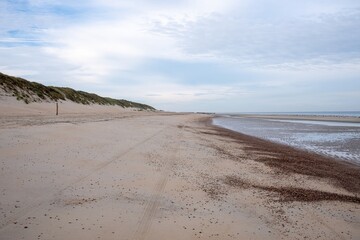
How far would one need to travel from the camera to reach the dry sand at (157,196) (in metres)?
4.62

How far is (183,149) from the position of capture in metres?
12.4

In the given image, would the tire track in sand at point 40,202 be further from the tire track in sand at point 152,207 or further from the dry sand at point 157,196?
the tire track in sand at point 152,207

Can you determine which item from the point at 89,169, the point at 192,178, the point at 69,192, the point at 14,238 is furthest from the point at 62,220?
the point at 192,178

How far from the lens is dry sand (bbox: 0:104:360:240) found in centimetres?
462

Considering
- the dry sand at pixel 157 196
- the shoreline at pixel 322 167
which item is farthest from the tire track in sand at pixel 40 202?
the shoreline at pixel 322 167

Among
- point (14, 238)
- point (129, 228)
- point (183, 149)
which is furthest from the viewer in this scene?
point (183, 149)

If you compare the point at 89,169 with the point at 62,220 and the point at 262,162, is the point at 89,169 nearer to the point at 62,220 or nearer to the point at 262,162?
the point at 62,220

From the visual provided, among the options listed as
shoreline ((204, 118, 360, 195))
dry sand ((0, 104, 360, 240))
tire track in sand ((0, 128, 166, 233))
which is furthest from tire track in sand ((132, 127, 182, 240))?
shoreline ((204, 118, 360, 195))

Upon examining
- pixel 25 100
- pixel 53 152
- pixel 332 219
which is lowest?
pixel 332 219

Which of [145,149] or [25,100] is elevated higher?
[25,100]

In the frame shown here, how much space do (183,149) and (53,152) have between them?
205 inches

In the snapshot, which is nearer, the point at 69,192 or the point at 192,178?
the point at 69,192

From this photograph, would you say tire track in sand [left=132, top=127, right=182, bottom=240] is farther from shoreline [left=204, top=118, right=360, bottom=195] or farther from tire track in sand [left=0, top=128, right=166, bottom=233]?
shoreline [left=204, top=118, right=360, bottom=195]

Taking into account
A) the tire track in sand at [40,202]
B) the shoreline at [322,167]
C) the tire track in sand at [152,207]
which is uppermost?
the tire track in sand at [40,202]
